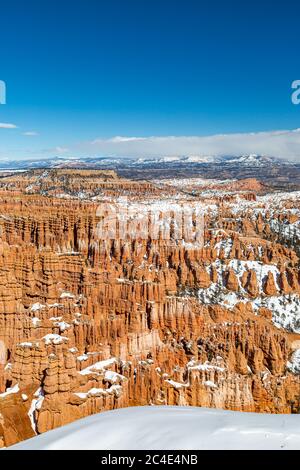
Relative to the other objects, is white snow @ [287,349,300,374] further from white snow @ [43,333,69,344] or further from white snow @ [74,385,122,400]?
white snow @ [43,333,69,344]

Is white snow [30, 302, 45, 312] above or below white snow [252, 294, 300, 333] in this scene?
above

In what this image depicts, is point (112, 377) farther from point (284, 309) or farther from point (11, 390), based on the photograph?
point (284, 309)

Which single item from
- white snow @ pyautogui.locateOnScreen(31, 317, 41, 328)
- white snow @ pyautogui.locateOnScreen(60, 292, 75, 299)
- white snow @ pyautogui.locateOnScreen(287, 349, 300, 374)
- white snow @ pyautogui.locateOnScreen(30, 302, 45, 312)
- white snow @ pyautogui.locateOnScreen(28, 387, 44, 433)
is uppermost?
white snow @ pyautogui.locateOnScreen(60, 292, 75, 299)

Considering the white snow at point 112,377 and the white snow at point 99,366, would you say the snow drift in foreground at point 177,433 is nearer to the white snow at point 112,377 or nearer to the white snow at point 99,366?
the white snow at point 112,377

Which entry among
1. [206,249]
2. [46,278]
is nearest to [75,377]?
[46,278]

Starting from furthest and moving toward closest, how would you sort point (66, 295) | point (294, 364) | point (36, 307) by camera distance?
point (294, 364)
point (66, 295)
point (36, 307)

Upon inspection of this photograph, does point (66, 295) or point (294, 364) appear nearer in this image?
point (66, 295)

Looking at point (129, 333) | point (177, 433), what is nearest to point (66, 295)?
point (129, 333)

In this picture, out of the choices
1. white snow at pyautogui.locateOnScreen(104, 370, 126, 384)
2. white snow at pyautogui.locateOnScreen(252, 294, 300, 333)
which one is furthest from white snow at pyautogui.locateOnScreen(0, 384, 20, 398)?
white snow at pyautogui.locateOnScreen(252, 294, 300, 333)

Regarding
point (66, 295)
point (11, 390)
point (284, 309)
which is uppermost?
point (66, 295)
